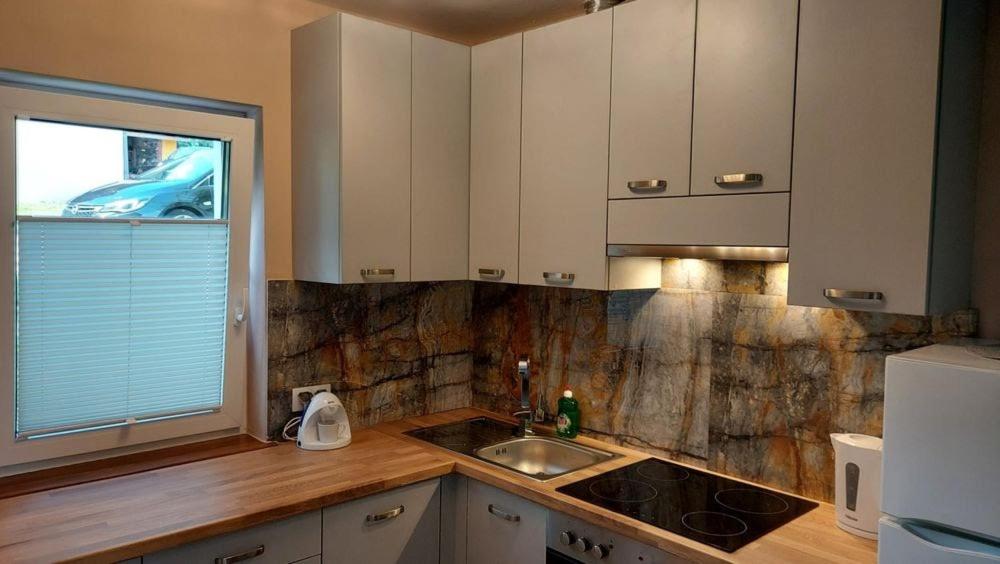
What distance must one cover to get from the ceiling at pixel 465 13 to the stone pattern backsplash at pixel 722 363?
111cm

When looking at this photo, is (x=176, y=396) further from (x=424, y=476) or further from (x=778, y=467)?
(x=778, y=467)

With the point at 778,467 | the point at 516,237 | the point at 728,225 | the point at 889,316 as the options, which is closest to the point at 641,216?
the point at 728,225

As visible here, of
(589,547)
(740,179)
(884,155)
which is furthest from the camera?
(589,547)

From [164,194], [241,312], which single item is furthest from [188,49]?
[241,312]

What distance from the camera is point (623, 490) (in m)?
2.22

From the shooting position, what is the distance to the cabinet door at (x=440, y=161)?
272 cm

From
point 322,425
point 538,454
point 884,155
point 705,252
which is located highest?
point 884,155

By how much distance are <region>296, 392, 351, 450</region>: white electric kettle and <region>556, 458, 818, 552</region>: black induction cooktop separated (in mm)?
910

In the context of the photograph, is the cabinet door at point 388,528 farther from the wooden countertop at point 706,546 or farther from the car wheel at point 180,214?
the car wheel at point 180,214

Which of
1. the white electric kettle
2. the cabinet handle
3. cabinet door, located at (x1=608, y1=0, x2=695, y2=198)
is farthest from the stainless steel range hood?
the white electric kettle

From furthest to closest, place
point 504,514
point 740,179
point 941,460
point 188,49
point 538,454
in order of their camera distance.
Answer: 1. point 538,454
2. point 188,49
3. point 504,514
4. point 740,179
5. point 941,460

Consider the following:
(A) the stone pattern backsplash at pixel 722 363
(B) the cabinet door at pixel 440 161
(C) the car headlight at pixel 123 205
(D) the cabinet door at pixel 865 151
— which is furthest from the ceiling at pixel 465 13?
(D) the cabinet door at pixel 865 151

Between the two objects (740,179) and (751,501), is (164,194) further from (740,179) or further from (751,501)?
(751,501)

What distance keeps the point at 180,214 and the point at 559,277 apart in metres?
1.36
